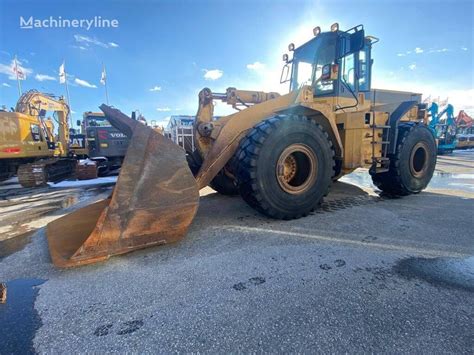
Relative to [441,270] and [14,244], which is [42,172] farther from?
[441,270]

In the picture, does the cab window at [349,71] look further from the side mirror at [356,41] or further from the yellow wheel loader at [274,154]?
the side mirror at [356,41]

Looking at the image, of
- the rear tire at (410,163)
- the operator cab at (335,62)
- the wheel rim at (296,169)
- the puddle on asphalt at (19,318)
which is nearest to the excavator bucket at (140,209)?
the puddle on asphalt at (19,318)

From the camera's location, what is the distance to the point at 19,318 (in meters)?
1.65

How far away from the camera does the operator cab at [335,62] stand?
4.20m

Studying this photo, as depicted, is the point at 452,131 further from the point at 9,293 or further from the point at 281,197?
the point at 9,293

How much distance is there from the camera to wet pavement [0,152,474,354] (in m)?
1.45

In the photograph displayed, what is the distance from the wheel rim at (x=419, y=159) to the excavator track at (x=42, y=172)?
31.7 feet

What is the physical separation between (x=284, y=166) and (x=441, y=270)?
1989 mm

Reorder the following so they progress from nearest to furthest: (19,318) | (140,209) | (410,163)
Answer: (19,318), (140,209), (410,163)

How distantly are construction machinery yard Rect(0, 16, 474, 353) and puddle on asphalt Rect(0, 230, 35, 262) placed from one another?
0.10ft

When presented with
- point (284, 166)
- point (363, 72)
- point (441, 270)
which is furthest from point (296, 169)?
point (363, 72)

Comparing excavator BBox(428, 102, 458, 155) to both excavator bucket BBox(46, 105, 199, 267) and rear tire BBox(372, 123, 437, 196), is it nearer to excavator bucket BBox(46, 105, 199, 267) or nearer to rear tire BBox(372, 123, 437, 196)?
rear tire BBox(372, 123, 437, 196)

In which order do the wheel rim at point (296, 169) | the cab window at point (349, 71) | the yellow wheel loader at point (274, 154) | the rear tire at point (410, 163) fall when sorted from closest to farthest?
the yellow wheel loader at point (274, 154)
the wheel rim at point (296, 169)
the cab window at point (349, 71)
the rear tire at point (410, 163)

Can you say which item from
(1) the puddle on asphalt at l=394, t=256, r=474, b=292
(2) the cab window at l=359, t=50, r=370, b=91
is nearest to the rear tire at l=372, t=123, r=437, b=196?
(2) the cab window at l=359, t=50, r=370, b=91
